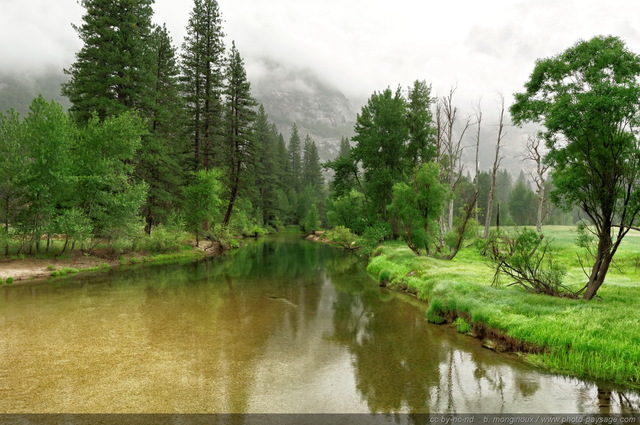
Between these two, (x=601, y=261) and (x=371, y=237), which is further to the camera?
(x=371, y=237)

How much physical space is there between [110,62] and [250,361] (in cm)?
3000

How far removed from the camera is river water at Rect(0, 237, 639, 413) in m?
7.07

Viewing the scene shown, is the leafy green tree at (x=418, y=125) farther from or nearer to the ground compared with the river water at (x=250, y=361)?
farther from the ground

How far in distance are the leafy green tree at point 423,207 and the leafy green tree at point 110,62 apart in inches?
976

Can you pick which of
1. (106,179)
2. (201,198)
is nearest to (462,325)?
(106,179)

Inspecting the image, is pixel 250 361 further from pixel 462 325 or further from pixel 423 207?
pixel 423 207

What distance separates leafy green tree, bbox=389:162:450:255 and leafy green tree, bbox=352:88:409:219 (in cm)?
1132

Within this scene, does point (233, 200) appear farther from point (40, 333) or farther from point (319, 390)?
point (319, 390)

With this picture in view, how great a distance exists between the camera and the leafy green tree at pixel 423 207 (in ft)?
85.4

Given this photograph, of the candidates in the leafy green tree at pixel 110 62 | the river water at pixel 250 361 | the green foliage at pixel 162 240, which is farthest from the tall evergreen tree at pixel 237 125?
the river water at pixel 250 361

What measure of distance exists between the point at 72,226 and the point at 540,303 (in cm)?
2565

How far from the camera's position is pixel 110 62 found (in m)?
28.2

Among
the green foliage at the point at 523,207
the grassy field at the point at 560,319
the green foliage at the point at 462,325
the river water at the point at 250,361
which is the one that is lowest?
the river water at the point at 250,361

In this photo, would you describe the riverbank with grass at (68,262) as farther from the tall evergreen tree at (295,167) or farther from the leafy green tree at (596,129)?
the tall evergreen tree at (295,167)
